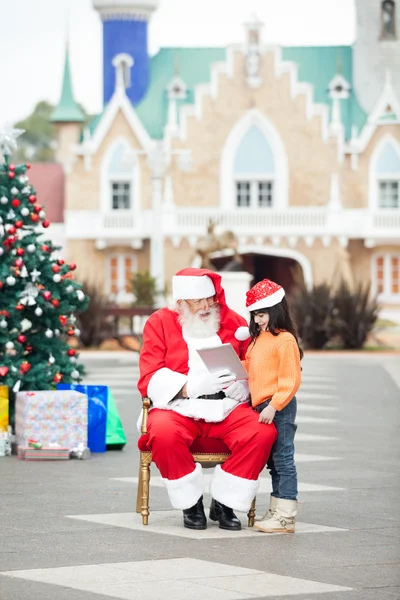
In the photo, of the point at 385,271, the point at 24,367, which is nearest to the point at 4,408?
the point at 24,367

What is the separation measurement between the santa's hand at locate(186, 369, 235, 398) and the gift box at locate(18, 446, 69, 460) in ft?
10.4

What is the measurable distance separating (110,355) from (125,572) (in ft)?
72.4

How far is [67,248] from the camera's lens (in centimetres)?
4938

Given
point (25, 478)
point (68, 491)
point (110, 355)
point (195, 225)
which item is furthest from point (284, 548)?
point (195, 225)

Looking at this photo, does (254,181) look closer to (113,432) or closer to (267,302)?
(113,432)

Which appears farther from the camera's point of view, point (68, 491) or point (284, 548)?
point (68, 491)

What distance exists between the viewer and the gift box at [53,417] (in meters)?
11.2

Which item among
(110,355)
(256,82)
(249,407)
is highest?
(256,82)

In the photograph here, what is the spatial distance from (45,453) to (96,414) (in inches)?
24.4

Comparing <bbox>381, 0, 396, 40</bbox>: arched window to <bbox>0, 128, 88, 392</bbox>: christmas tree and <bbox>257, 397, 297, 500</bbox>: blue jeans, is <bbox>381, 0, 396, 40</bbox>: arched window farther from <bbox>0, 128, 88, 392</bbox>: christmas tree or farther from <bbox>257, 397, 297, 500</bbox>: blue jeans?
<bbox>257, 397, 297, 500</bbox>: blue jeans

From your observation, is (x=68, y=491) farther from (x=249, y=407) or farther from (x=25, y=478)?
(x=249, y=407)

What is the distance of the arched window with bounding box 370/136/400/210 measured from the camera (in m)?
49.3

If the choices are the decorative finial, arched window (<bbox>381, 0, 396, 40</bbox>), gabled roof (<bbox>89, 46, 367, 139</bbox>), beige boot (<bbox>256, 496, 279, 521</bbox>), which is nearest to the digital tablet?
beige boot (<bbox>256, 496, 279, 521</bbox>)

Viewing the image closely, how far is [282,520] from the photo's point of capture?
7.97 meters
